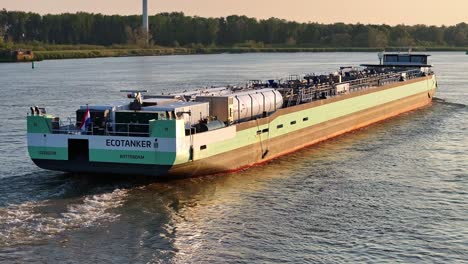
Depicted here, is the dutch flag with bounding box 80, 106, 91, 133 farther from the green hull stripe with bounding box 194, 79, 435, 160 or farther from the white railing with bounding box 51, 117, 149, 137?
the green hull stripe with bounding box 194, 79, 435, 160

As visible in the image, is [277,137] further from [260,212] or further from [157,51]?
[157,51]

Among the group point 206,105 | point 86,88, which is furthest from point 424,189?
point 86,88

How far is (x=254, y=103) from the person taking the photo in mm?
29328

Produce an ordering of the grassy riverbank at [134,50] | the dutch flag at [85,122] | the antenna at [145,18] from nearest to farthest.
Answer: the dutch flag at [85,122] < the grassy riverbank at [134,50] < the antenna at [145,18]

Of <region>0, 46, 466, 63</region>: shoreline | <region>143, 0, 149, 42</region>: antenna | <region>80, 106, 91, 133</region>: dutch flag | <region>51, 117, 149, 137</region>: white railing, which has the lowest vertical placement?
<region>51, 117, 149, 137</region>: white railing

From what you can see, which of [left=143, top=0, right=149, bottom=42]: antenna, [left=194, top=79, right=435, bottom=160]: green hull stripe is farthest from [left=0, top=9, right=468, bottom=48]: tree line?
[left=194, top=79, right=435, bottom=160]: green hull stripe

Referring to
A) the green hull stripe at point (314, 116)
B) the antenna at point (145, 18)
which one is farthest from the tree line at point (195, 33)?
the green hull stripe at point (314, 116)

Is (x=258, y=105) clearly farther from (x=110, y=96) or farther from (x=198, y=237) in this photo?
(x=110, y=96)

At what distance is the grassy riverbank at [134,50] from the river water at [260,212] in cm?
10941

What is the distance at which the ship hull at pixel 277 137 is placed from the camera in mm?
22328

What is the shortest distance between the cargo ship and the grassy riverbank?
106 metres

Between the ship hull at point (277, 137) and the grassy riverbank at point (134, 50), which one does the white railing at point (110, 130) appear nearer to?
the ship hull at point (277, 137)

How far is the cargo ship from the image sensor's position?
863 inches

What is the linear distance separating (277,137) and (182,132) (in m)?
7.73
